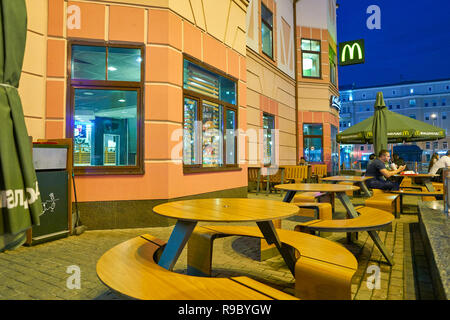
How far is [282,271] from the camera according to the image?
3113 mm

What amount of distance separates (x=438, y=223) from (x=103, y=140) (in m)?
5.54

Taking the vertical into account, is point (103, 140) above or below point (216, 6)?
below

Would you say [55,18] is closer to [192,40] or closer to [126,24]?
[126,24]

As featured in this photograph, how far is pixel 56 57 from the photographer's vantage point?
5074 mm

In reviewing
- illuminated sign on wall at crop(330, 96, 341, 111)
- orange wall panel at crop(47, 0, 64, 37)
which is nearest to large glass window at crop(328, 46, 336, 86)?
illuminated sign on wall at crop(330, 96, 341, 111)

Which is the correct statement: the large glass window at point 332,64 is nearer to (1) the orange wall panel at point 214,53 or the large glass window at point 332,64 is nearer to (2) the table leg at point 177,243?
(1) the orange wall panel at point 214,53

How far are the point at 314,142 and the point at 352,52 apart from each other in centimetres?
466

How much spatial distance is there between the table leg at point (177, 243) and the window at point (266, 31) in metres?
10.9

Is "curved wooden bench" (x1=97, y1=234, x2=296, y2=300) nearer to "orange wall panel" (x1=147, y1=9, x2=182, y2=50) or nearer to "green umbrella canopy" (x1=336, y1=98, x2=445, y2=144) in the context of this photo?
"orange wall panel" (x1=147, y1=9, x2=182, y2=50)

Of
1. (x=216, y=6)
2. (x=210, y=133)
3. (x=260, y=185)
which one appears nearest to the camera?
(x=216, y=6)

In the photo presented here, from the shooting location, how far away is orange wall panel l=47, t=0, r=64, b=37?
505 cm

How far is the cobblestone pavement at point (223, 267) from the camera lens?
8.46 feet
